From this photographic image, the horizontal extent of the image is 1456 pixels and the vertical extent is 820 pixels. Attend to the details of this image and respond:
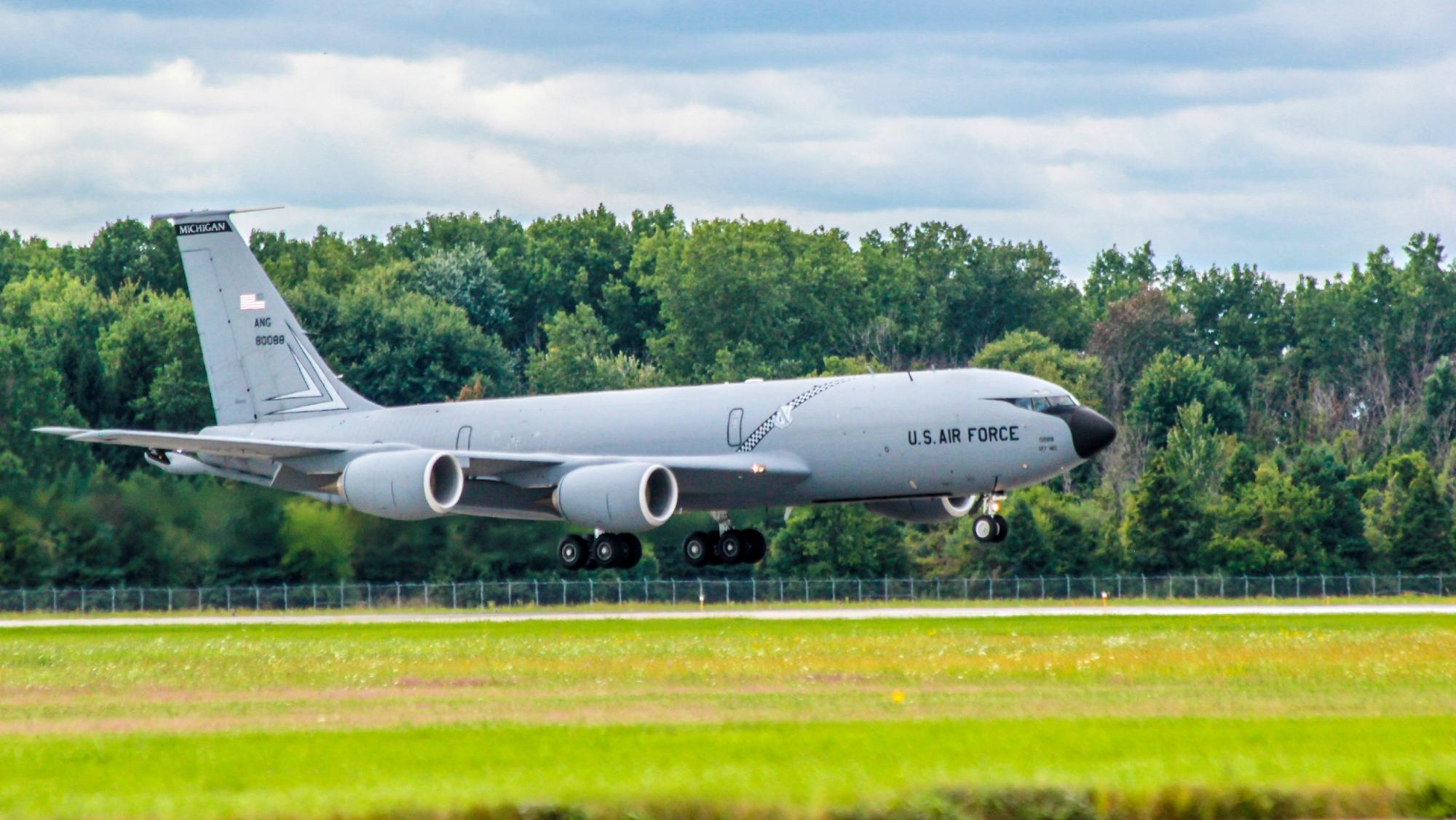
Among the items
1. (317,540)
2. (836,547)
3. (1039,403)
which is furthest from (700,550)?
(836,547)

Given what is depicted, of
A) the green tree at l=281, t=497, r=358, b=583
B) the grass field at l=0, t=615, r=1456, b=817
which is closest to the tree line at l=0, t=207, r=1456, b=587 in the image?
the green tree at l=281, t=497, r=358, b=583

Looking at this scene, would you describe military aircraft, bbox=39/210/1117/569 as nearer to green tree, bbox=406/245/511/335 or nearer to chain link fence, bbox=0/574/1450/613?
chain link fence, bbox=0/574/1450/613

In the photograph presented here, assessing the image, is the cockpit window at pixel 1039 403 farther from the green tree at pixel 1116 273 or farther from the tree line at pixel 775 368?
the green tree at pixel 1116 273

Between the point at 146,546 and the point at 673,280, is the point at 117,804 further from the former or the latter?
the point at 673,280

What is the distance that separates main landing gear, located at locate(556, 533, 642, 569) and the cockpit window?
945cm

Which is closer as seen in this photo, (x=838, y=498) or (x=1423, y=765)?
(x=1423, y=765)

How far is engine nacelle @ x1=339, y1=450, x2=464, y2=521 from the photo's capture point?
48125mm

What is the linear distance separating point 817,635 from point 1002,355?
241 ft

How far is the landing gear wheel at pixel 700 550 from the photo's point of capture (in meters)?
50.8

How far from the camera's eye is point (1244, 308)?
13512 cm

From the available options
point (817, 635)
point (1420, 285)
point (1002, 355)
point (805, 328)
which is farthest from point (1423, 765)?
point (1420, 285)

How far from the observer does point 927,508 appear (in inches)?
2010

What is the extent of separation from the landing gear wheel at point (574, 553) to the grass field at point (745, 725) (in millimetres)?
8483

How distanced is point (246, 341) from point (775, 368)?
60.1 m
